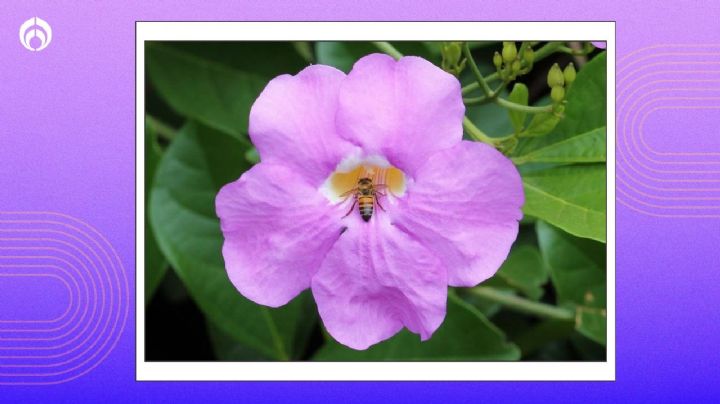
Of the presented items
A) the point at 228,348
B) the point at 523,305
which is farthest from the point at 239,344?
the point at 523,305

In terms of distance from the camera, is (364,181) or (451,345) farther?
(451,345)

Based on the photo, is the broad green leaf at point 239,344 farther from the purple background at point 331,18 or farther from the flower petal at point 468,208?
the flower petal at point 468,208

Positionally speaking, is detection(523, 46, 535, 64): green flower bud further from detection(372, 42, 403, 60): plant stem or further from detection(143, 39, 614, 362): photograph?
detection(372, 42, 403, 60): plant stem

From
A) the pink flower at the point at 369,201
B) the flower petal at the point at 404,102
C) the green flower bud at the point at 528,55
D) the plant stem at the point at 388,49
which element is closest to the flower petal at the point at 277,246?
the pink flower at the point at 369,201

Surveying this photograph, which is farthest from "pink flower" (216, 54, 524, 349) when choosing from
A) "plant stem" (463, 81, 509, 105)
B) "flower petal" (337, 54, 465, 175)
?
"plant stem" (463, 81, 509, 105)

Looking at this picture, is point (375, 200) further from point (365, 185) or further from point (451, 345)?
point (451, 345)
